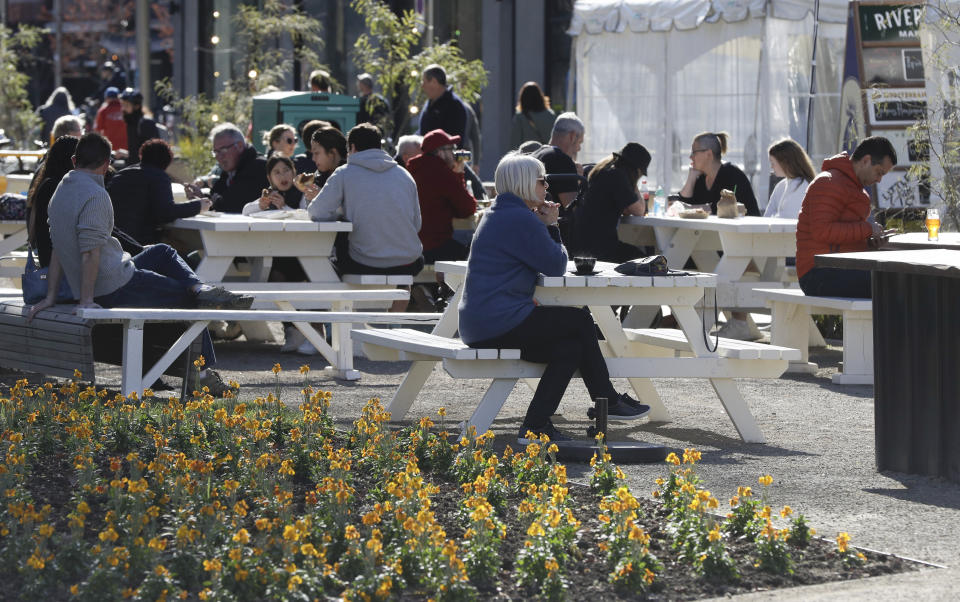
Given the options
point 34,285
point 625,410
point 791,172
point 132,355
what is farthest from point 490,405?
point 791,172

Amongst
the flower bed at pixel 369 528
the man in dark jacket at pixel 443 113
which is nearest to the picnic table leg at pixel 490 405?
the flower bed at pixel 369 528

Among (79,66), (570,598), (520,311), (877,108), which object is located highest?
(79,66)

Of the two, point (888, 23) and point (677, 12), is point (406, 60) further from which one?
point (888, 23)

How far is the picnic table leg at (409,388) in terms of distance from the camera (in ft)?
26.0

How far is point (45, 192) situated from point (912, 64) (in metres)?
9.79

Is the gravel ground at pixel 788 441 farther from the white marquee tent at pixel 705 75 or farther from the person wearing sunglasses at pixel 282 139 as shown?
the white marquee tent at pixel 705 75

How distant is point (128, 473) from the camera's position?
6.34 meters

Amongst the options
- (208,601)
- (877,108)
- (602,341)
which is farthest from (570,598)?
(877,108)

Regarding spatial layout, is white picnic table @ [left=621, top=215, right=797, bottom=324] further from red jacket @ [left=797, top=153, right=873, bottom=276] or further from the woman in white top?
red jacket @ [left=797, top=153, right=873, bottom=276]

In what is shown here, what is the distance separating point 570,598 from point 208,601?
3.37ft

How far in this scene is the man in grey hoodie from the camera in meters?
10.7

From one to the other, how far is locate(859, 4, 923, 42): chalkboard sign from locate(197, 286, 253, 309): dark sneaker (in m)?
8.92

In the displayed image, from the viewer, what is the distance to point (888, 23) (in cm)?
1600

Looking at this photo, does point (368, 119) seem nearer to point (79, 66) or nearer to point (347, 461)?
point (347, 461)
